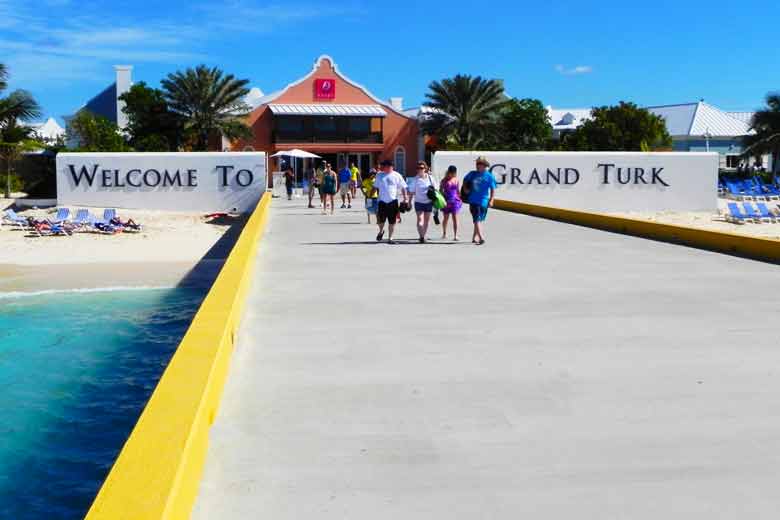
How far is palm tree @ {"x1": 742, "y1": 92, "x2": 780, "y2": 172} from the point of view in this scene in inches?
2228

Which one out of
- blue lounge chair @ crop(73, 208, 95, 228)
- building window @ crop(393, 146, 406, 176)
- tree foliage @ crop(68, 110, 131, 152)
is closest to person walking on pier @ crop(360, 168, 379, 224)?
blue lounge chair @ crop(73, 208, 95, 228)

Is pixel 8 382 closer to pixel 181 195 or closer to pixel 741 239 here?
pixel 741 239

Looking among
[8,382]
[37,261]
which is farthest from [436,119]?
[8,382]

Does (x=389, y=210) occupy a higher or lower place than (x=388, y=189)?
lower

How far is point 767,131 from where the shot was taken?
5700 centimetres

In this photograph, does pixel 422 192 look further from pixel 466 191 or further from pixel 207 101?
pixel 207 101

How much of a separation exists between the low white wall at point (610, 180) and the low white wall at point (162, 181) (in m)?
10.4

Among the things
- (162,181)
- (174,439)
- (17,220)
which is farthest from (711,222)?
(174,439)

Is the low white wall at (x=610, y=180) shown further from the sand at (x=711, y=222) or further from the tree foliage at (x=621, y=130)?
the tree foliage at (x=621, y=130)

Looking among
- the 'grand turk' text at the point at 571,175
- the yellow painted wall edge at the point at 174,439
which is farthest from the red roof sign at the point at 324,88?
the yellow painted wall edge at the point at 174,439

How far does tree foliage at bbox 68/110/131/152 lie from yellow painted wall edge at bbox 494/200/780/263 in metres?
36.8

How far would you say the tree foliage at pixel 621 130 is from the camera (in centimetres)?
6253

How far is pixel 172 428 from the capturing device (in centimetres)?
430

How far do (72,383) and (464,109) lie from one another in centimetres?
5297
